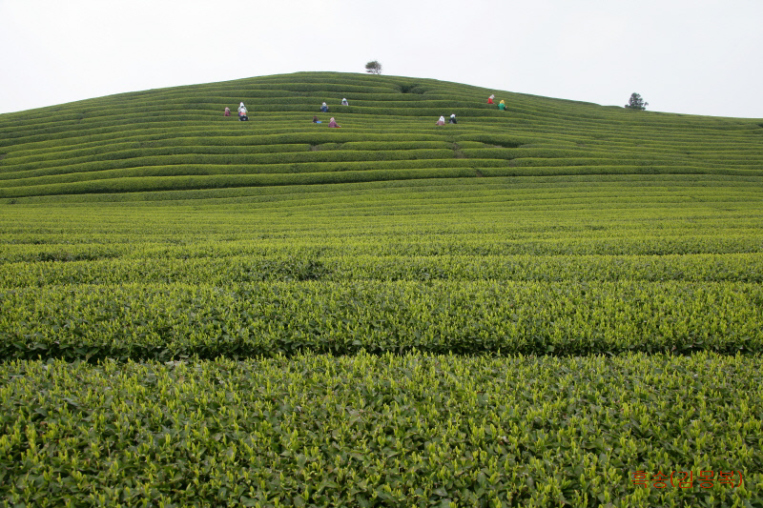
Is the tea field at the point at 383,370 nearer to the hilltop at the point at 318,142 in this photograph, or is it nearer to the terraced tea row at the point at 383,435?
the terraced tea row at the point at 383,435

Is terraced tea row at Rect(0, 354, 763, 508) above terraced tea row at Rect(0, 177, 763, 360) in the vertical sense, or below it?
below

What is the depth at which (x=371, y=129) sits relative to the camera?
41.2 m

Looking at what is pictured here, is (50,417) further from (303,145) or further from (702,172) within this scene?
(702,172)

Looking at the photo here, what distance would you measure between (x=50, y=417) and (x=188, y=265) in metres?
6.07

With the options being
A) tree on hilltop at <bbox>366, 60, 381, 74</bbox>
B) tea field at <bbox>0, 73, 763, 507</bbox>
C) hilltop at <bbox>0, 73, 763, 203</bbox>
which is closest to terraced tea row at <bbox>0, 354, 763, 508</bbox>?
tea field at <bbox>0, 73, 763, 507</bbox>

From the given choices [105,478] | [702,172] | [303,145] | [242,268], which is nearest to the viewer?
[105,478]

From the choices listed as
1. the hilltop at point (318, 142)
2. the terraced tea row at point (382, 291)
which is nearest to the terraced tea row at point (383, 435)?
the terraced tea row at point (382, 291)

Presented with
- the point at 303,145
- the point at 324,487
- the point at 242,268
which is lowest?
the point at 324,487

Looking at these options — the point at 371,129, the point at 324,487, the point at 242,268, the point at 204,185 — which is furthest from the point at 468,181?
the point at 324,487

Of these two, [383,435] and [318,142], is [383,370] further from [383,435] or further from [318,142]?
[318,142]

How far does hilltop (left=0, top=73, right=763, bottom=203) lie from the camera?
31953mm

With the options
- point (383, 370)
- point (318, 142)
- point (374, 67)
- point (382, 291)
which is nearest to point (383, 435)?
point (383, 370)

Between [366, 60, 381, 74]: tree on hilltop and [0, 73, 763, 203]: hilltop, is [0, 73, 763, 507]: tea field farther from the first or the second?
[366, 60, 381, 74]: tree on hilltop

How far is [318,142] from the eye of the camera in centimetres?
3719
